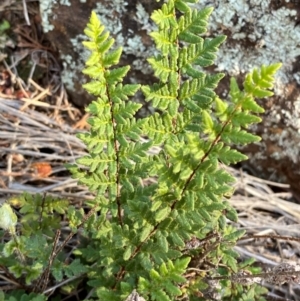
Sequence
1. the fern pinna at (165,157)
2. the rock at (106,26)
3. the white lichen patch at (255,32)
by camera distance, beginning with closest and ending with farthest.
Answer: the fern pinna at (165,157), the white lichen patch at (255,32), the rock at (106,26)

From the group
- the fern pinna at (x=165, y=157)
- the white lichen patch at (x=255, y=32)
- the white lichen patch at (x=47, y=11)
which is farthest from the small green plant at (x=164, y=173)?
the white lichen patch at (x=47, y=11)

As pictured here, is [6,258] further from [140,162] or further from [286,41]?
[286,41]

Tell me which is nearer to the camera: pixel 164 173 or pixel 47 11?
pixel 164 173

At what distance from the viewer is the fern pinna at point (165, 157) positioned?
144 centimetres

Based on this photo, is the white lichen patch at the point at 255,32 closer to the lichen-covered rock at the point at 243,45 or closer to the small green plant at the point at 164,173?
the lichen-covered rock at the point at 243,45

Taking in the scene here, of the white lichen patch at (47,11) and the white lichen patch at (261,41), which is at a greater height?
the white lichen patch at (261,41)

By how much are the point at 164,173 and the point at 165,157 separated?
9.5 inches

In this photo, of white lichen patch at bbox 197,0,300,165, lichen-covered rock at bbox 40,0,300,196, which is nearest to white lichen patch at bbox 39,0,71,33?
lichen-covered rock at bbox 40,0,300,196

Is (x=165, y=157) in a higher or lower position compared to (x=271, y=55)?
lower

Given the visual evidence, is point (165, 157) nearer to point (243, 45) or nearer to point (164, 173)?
point (164, 173)

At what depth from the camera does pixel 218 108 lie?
50.8 inches

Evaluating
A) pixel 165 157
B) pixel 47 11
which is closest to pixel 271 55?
pixel 165 157

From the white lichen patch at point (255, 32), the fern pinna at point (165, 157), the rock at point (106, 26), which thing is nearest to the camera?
the fern pinna at point (165, 157)

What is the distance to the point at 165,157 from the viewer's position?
5.80ft
